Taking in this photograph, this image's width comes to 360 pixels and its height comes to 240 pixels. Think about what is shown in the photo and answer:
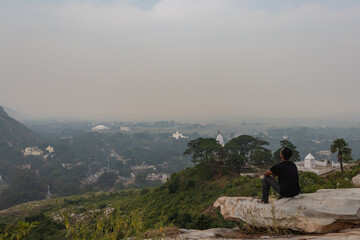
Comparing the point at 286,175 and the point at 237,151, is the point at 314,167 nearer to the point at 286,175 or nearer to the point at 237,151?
the point at 237,151

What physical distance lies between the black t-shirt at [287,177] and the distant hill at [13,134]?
147925 millimetres

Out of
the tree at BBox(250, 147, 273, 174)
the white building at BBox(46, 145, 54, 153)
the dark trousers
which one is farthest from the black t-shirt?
the white building at BBox(46, 145, 54, 153)

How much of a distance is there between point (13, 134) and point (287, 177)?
162 metres

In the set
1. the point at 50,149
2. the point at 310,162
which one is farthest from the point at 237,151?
the point at 50,149

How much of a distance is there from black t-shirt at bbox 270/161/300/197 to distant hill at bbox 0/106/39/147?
147925 millimetres

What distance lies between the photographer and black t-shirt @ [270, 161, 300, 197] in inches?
191

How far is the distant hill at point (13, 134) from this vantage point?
11583 cm

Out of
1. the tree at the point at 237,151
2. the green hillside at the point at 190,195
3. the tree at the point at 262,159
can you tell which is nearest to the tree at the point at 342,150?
the green hillside at the point at 190,195

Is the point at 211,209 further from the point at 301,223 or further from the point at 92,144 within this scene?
the point at 92,144

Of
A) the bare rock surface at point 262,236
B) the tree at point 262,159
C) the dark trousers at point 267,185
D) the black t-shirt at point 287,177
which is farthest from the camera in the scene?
the tree at point 262,159

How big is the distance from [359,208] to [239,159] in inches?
773

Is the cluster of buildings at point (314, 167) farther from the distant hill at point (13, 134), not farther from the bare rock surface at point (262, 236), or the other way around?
the distant hill at point (13, 134)

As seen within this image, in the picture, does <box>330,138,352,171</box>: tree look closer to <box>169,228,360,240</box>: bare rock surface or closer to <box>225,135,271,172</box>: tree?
<box>225,135,271,172</box>: tree

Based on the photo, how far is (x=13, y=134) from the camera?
12394 cm
